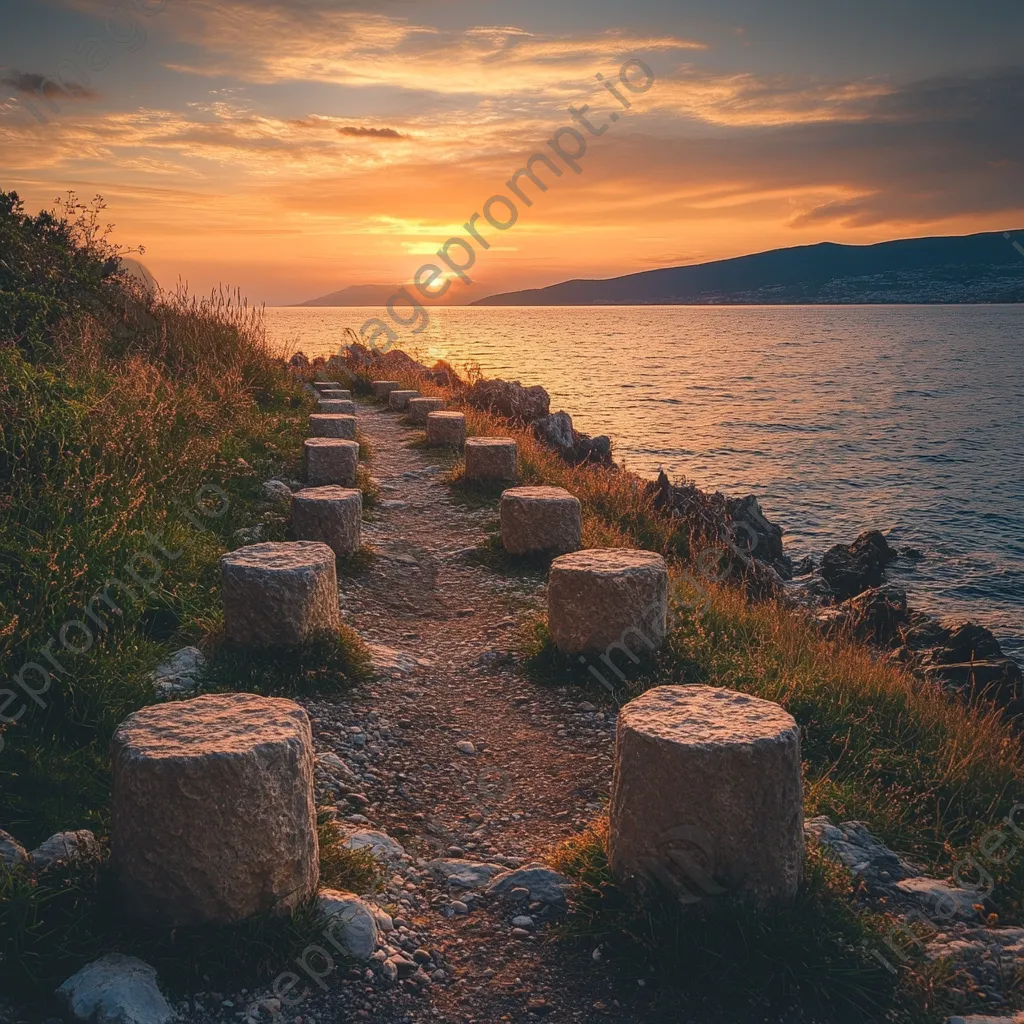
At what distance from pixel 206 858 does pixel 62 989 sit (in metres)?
0.60

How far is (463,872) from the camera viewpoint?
166 inches

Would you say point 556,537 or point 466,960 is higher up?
point 556,537

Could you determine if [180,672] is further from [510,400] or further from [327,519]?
[510,400]

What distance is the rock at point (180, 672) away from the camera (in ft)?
17.5

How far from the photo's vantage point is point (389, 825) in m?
4.62

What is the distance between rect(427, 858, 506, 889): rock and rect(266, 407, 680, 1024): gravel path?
5 cm

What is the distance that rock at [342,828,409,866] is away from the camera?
4238 mm

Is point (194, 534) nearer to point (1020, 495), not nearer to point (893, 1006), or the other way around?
point (893, 1006)

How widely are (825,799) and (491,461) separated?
7.37 m

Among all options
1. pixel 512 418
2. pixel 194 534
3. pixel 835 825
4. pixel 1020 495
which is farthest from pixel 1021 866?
pixel 1020 495

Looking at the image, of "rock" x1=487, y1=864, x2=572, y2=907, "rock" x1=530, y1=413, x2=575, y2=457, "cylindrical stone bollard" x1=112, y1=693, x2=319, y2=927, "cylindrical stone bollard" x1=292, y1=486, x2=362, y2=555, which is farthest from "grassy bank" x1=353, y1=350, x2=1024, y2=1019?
"rock" x1=530, y1=413, x2=575, y2=457

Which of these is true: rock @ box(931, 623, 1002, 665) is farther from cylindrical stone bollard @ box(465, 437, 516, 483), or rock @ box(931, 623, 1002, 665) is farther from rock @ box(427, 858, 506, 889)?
rock @ box(427, 858, 506, 889)

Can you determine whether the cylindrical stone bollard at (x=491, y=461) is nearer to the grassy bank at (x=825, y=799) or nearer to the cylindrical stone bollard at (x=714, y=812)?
the grassy bank at (x=825, y=799)

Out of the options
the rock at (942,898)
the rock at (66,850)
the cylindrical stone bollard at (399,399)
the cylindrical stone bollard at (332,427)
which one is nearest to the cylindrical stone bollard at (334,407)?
the cylindrical stone bollard at (332,427)
